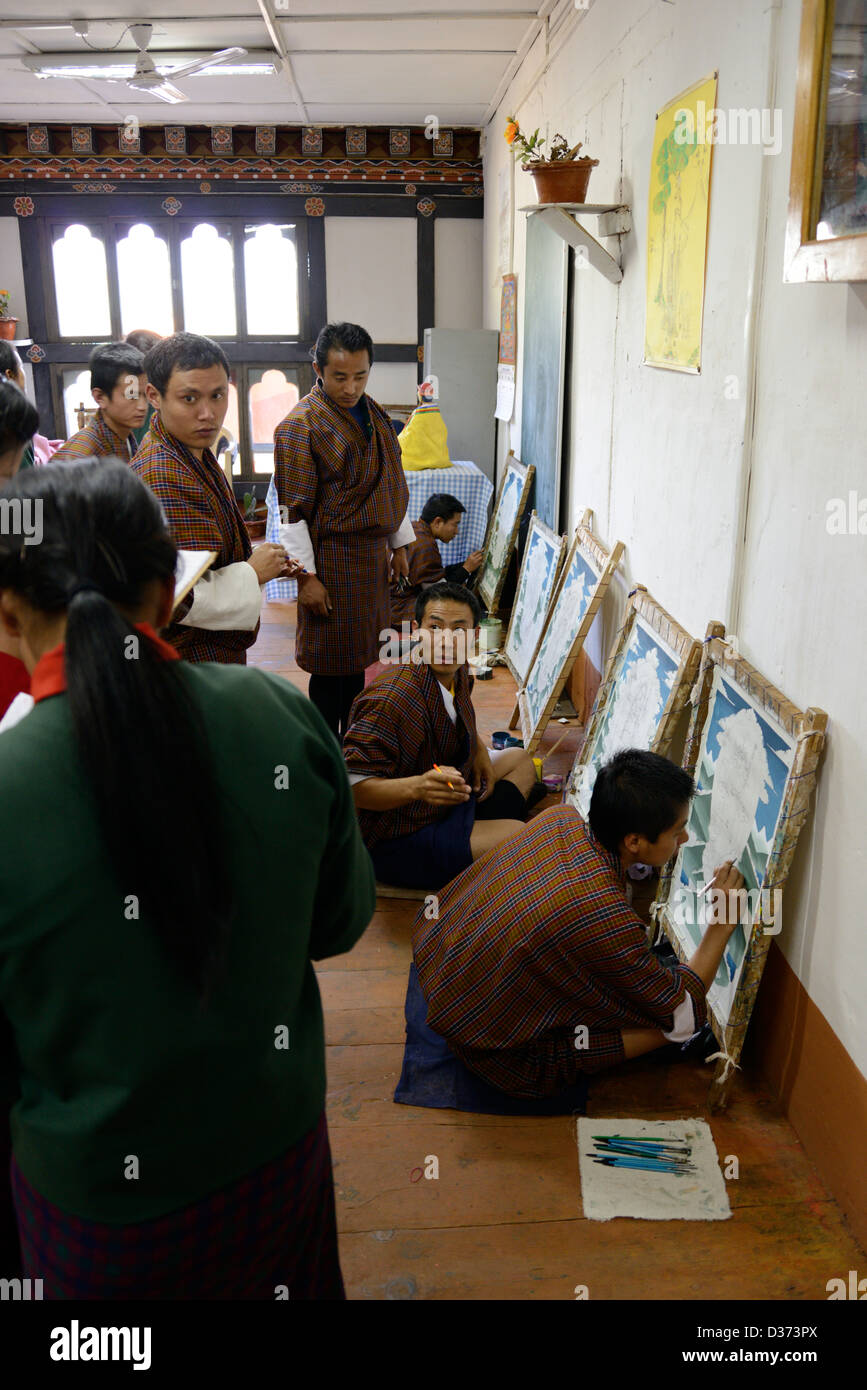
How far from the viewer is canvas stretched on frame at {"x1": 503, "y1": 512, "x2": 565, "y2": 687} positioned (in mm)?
4430

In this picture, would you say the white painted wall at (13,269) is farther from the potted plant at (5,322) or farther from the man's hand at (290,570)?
the man's hand at (290,570)

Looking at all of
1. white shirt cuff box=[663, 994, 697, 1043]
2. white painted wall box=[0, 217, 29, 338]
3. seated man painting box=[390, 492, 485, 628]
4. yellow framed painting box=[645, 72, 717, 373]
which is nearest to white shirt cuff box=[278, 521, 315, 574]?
yellow framed painting box=[645, 72, 717, 373]

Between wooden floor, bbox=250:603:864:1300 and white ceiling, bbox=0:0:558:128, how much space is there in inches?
162

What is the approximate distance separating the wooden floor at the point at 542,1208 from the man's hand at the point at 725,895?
0.39 metres

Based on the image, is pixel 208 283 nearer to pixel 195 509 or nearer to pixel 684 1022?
pixel 195 509

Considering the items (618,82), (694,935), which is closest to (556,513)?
(618,82)

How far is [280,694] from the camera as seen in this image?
983mm

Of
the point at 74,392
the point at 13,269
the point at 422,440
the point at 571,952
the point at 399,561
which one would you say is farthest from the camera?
the point at 74,392

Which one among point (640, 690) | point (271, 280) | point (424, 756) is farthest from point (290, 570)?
point (271, 280)

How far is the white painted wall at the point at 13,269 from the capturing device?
7914 millimetres

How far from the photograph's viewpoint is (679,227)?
272 cm

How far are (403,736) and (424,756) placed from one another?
10cm

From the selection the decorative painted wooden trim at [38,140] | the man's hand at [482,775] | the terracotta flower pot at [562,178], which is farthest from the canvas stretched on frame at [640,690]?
the decorative painted wooden trim at [38,140]
